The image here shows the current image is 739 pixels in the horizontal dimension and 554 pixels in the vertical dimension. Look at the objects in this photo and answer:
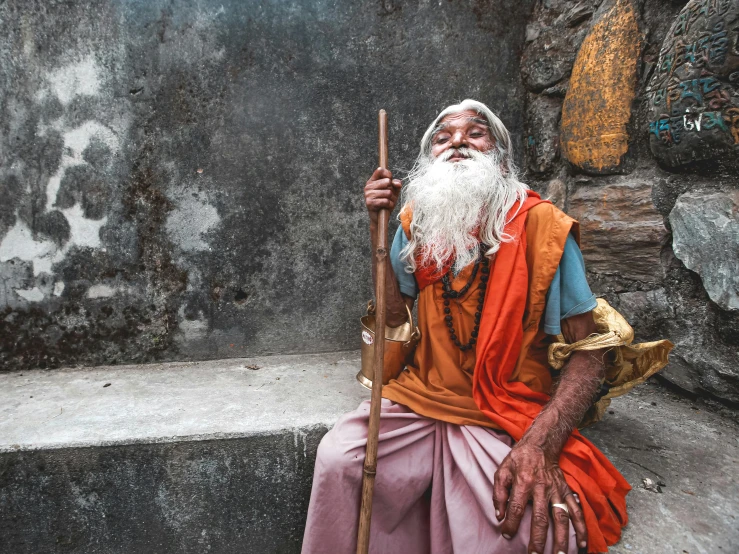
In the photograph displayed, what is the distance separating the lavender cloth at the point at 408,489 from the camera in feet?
5.23

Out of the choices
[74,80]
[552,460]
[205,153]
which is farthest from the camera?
[205,153]

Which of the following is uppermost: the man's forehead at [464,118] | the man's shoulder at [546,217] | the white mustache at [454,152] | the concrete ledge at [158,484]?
the man's forehead at [464,118]

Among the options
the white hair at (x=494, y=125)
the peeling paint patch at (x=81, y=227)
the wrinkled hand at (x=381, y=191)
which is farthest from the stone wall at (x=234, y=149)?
the wrinkled hand at (x=381, y=191)

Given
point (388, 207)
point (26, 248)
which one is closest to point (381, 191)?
point (388, 207)

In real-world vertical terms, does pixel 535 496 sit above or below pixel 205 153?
below

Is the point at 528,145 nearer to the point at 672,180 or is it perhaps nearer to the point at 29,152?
the point at 672,180

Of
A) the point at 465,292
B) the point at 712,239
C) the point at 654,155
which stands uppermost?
the point at 654,155

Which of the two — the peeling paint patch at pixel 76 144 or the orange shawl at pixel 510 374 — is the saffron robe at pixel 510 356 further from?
the peeling paint patch at pixel 76 144

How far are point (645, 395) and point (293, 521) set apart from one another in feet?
6.17

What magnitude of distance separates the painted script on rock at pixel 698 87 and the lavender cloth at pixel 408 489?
1.52m

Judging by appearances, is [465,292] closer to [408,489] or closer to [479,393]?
[479,393]

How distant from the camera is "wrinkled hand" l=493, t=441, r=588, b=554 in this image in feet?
4.52

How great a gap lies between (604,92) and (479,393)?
1787 mm

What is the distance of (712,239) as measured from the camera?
2.11m
